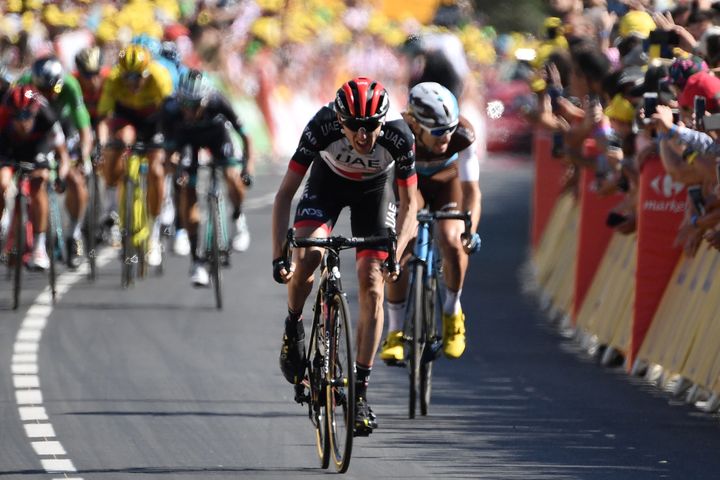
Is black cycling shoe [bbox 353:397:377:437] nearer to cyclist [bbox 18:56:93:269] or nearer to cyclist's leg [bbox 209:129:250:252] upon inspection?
cyclist's leg [bbox 209:129:250:252]

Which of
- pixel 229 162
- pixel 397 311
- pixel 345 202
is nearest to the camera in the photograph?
pixel 345 202

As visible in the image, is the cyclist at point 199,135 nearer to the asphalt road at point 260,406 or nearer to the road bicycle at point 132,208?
the road bicycle at point 132,208

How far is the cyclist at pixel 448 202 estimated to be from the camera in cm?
1241

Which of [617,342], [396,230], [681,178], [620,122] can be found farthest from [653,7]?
[396,230]

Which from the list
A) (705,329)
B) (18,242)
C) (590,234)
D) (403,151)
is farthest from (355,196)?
(18,242)

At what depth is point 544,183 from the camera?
2142 centimetres

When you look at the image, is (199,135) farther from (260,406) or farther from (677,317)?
(677,317)

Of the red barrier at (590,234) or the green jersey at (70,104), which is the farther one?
the green jersey at (70,104)

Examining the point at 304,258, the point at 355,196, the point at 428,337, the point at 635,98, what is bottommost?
the point at 428,337

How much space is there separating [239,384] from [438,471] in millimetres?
3477

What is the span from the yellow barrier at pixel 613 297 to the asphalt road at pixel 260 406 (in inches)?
10.2

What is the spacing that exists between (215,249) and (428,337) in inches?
231

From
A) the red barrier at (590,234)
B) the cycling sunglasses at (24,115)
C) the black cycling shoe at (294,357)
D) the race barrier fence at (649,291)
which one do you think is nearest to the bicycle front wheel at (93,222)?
the cycling sunglasses at (24,115)

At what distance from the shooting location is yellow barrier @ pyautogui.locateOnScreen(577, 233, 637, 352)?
48.2 feet
